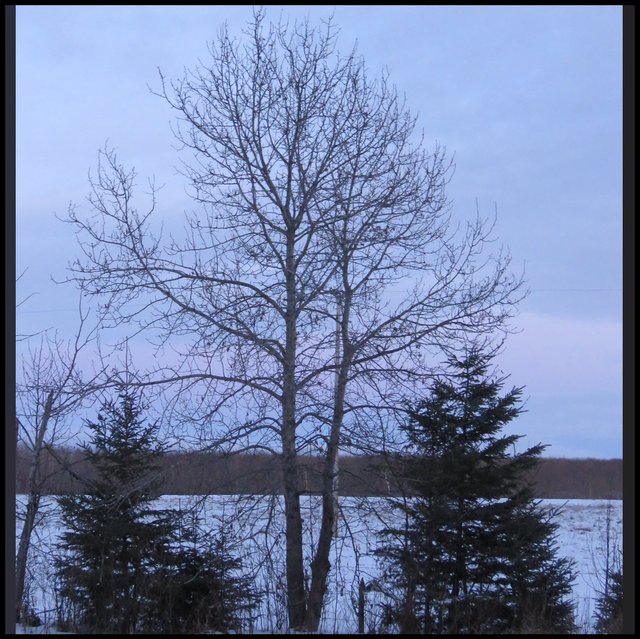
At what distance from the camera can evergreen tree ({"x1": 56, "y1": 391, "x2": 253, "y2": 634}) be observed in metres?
9.82

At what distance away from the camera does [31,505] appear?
10.4 m

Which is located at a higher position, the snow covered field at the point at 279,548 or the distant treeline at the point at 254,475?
the distant treeline at the point at 254,475

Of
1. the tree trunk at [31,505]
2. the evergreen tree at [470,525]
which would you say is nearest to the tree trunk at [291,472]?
the evergreen tree at [470,525]

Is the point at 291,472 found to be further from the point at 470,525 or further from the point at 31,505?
the point at 31,505

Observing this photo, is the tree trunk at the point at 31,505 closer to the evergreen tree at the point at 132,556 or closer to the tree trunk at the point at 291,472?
the evergreen tree at the point at 132,556

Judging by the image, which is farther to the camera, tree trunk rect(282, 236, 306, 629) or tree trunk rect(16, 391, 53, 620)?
tree trunk rect(282, 236, 306, 629)

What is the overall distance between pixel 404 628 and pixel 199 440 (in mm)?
3432

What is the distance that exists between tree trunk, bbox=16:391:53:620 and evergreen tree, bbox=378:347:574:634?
4790mm

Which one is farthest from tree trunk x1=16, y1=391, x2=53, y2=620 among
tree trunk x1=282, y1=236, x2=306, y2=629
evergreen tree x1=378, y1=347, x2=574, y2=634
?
evergreen tree x1=378, y1=347, x2=574, y2=634

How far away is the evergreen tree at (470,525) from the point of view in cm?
994

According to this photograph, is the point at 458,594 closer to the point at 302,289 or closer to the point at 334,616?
the point at 334,616

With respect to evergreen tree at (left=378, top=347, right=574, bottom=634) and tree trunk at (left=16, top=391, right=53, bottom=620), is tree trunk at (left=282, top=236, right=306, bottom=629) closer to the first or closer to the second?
evergreen tree at (left=378, top=347, right=574, bottom=634)

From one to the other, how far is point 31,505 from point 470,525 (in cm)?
618

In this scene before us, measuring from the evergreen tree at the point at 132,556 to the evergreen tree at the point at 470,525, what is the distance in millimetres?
2418
